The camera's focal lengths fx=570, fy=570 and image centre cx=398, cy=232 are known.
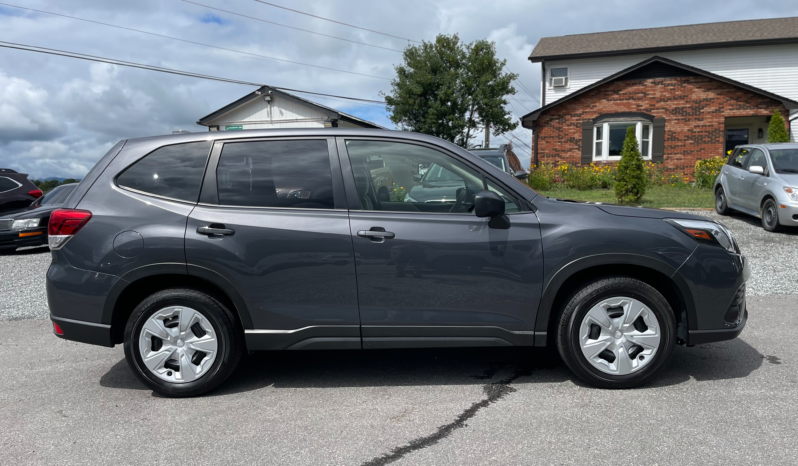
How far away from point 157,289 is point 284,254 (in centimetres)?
99

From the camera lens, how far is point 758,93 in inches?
838

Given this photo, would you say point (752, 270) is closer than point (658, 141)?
Yes

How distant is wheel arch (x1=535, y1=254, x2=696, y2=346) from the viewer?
12.5 feet

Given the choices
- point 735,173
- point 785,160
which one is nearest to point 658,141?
point 735,173

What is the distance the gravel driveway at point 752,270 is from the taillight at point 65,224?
11.2 feet

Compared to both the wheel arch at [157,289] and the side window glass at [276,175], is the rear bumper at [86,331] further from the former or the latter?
the side window glass at [276,175]

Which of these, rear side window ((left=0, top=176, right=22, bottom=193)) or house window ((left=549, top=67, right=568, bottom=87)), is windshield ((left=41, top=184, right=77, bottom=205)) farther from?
house window ((left=549, top=67, right=568, bottom=87))

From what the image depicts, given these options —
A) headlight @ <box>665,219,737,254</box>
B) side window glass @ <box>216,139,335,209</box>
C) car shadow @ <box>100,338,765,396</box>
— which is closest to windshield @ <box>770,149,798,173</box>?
car shadow @ <box>100,338,765,396</box>

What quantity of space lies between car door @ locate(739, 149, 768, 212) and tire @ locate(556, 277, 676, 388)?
853 cm

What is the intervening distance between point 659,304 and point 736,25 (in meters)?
31.4

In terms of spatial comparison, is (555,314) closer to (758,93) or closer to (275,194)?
(275,194)

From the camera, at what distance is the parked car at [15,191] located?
12.7 metres

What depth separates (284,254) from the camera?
383 centimetres

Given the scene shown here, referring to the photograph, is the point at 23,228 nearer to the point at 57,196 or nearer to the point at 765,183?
the point at 57,196
